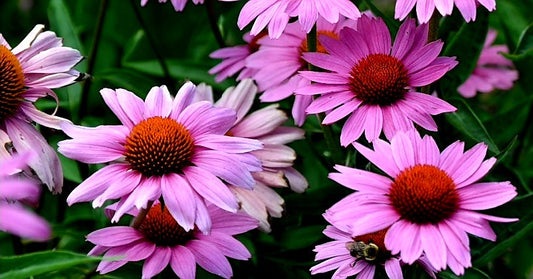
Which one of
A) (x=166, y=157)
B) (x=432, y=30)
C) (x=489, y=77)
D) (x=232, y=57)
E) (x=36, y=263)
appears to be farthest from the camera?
(x=489, y=77)

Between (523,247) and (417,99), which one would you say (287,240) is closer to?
(417,99)

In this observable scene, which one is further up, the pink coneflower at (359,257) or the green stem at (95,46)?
the green stem at (95,46)

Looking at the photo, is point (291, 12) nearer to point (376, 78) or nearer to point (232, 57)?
point (376, 78)

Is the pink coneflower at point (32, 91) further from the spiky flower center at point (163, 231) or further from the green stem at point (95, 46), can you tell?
the green stem at point (95, 46)

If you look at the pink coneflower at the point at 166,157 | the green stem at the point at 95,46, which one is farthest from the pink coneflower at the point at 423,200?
the green stem at the point at 95,46

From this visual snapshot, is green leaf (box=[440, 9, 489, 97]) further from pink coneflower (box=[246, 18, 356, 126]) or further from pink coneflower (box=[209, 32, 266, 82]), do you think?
pink coneflower (box=[209, 32, 266, 82])

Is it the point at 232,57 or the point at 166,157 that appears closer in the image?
the point at 166,157

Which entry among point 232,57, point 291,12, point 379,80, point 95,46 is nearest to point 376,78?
point 379,80

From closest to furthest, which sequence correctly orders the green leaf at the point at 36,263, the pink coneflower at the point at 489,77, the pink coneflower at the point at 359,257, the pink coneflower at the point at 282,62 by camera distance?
the green leaf at the point at 36,263 < the pink coneflower at the point at 359,257 < the pink coneflower at the point at 282,62 < the pink coneflower at the point at 489,77

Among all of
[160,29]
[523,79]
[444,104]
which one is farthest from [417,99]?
[160,29]
